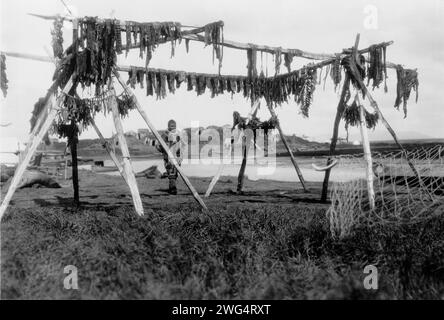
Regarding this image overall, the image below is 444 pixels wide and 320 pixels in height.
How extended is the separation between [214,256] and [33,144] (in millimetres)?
4098

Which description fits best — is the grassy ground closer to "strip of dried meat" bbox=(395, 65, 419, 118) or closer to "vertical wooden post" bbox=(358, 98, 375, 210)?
"vertical wooden post" bbox=(358, 98, 375, 210)

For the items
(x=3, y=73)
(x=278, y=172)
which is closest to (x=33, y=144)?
(x=3, y=73)

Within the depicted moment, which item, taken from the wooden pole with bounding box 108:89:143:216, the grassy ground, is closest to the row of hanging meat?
the wooden pole with bounding box 108:89:143:216

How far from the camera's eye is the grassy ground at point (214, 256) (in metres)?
5.39

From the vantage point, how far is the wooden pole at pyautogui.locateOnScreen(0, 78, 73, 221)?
8.06 meters

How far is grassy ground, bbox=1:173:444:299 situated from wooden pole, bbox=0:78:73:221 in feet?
2.01

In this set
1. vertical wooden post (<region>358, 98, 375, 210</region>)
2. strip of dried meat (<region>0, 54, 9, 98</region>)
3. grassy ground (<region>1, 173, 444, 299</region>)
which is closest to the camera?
grassy ground (<region>1, 173, 444, 299</region>)

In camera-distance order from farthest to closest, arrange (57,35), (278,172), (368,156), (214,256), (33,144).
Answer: (278,172) < (368,156) < (57,35) < (33,144) < (214,256)

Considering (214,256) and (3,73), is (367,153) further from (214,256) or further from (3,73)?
(3,73)

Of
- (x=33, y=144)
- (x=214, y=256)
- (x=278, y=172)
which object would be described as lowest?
(x=278, y=172)

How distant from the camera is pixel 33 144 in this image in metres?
8.48
